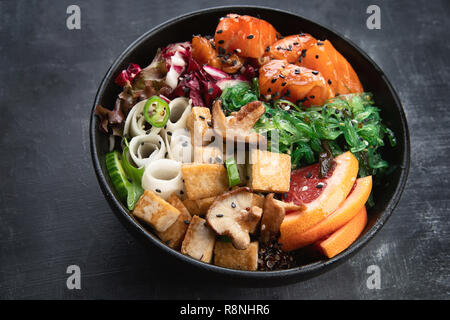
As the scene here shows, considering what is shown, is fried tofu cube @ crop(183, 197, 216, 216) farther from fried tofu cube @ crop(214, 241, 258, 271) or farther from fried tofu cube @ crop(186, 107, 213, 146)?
fried tofu cube @ crop(186, 107, 213, 146)

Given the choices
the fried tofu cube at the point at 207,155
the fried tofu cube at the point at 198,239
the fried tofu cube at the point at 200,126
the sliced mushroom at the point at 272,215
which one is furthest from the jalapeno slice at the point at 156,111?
the sliced mushroom at the point at 272,215

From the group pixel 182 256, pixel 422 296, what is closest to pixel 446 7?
pixel 422 296

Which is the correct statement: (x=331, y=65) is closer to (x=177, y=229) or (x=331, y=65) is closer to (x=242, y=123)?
(x=242, y=123)

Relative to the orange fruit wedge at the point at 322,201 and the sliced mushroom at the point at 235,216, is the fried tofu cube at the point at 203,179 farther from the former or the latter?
the orange fruit wedge at the point at 322,201

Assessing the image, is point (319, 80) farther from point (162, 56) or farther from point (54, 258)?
point (54, 258)
